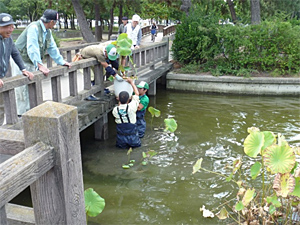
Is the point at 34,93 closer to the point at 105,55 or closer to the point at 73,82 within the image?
the point at 73,82

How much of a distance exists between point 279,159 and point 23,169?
2.79 meters

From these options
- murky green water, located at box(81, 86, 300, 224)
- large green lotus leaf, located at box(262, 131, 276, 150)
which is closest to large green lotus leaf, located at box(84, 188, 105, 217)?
murky green water, located at box(81, 86, 300, 224)

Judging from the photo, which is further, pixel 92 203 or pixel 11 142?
pixel 92 203

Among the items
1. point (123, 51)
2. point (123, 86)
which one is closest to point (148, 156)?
point (123, 86)

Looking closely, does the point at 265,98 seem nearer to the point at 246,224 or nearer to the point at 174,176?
the point at 174,176

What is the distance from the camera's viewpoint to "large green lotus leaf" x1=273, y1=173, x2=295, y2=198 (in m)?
3.48

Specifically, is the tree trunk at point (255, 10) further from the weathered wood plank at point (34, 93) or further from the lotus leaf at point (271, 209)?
the lotus leaf at point (271, 209)

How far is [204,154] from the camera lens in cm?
657

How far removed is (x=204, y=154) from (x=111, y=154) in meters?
1.78

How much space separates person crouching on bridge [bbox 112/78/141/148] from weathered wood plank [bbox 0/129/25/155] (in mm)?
A: 4352

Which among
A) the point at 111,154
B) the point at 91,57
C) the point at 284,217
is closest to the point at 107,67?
the point at 91,57

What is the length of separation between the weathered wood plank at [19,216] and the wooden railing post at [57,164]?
4.9 inches

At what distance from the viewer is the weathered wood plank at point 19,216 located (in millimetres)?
2125

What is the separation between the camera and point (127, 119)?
6.34 m
